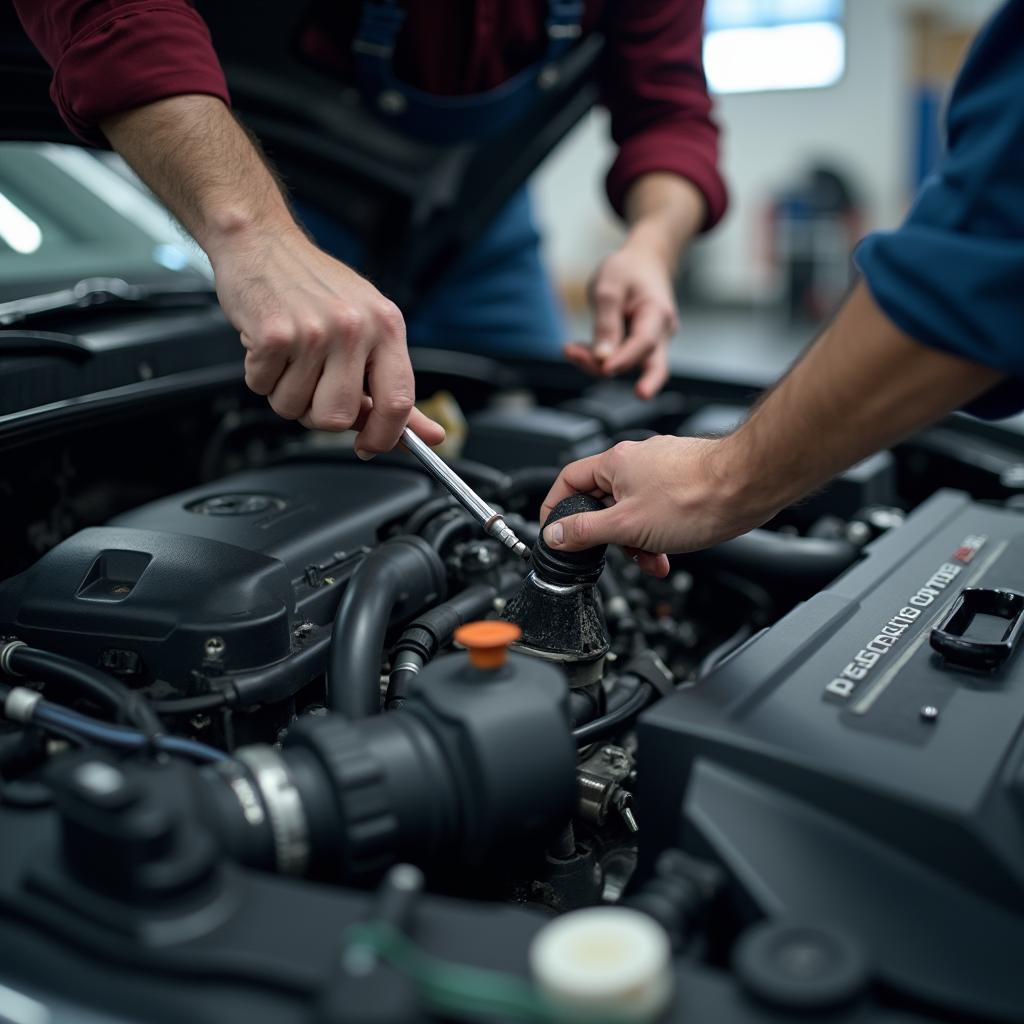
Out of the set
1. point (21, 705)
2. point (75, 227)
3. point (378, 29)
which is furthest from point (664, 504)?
point (75, 227)

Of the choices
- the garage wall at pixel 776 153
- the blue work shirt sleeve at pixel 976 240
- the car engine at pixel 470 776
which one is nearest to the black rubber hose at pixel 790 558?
the car engine at pixel 470 776

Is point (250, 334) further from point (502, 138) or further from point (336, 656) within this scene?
point (502, 138)

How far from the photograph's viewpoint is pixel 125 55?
92cm

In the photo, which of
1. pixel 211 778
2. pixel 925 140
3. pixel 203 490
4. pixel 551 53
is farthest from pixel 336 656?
pixel 925 140

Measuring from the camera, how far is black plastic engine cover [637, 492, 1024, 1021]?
562 mm

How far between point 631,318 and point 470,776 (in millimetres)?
944

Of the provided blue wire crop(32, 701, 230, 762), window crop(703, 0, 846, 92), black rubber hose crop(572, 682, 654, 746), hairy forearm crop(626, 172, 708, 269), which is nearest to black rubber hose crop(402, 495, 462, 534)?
black rubber hose crop(572, 682, 654, 746)

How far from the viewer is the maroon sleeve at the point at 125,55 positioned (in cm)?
92

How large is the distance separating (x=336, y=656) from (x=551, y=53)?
1040mm

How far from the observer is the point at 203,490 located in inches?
41.5

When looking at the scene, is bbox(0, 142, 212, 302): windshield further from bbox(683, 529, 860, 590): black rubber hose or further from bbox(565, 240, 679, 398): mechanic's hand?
bbox(683, 529, 860, 590): black rubber hose

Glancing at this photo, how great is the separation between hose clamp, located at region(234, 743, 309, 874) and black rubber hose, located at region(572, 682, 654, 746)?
0.77 ft

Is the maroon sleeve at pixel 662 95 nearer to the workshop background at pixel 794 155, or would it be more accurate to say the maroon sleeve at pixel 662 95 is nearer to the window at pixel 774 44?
the workshop background at pixel 794 155

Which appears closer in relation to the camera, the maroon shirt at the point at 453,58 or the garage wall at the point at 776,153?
the maroon shirt at the point at 453,58
